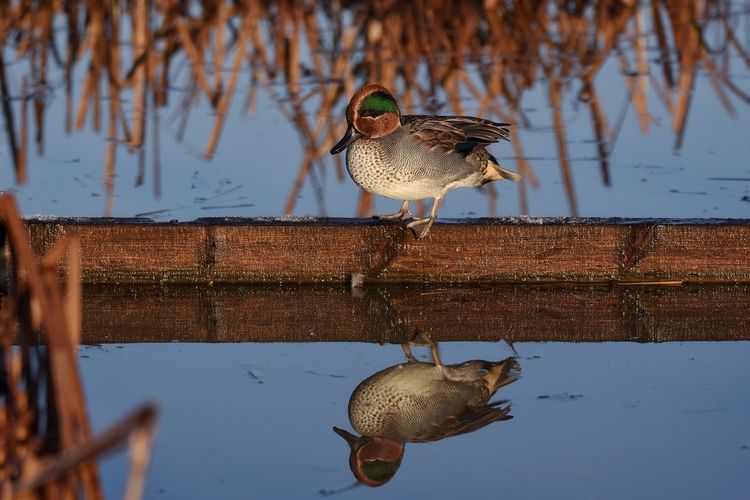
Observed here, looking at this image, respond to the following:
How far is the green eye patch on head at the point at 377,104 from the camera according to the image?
4.93 meters

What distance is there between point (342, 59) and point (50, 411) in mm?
6563

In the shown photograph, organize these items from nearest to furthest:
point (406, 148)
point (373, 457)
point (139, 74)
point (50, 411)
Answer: point (50, 411)
point (373, 457)
point (406, 148)
point (139, 74)

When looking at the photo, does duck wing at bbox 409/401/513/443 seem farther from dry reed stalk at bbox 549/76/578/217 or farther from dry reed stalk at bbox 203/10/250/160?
dry reed stalk at bbox 203/10/250/160

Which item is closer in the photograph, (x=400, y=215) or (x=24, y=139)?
(x=400, y=215)

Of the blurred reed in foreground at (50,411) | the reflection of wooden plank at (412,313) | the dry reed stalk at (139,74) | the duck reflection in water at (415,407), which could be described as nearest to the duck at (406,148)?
the reflection of wooden plank at (412,313)

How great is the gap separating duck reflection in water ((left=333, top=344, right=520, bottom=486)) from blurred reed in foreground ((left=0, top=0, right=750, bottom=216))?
2.24m

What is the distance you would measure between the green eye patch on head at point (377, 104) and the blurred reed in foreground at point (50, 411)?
2.43m

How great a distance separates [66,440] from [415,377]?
6.46 ft

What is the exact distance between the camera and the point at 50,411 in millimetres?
2291

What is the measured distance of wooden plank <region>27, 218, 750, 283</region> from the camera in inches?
181

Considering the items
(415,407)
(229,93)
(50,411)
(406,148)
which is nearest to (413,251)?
(406,148)

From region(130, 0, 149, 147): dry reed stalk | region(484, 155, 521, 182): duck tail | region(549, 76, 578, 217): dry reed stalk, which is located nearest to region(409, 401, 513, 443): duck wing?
region(484, 155, 521, 182): duck tail

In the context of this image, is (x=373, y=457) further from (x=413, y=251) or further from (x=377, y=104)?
(x=377, y=104)

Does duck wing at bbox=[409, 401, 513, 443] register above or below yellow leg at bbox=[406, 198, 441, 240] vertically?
below
